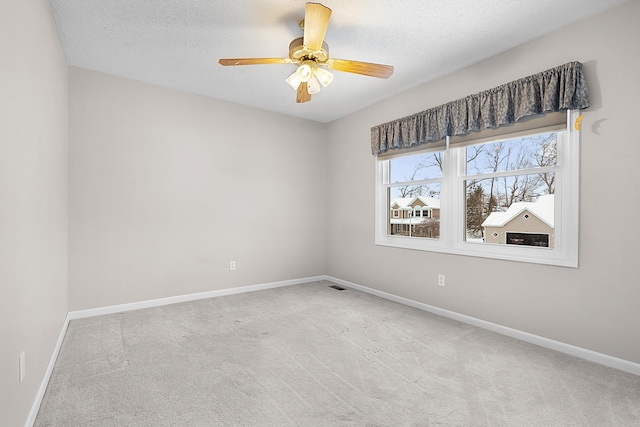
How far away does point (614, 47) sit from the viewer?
227cm

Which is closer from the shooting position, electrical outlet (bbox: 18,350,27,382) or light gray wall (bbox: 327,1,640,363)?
electrical outlet (bbox: 18,350,27,382)

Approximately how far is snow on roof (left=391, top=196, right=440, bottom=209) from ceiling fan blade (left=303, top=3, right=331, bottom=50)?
2200mm

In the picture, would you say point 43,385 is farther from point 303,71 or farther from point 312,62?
point 312,62

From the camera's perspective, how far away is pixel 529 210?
283 cm

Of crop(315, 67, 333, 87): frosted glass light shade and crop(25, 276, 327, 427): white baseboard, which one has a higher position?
crop(315, 67, 333, 87): frosted glass light shade

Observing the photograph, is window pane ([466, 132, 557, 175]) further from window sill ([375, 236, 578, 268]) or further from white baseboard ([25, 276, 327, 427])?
white baseboard ([25, 276, 327, 427])

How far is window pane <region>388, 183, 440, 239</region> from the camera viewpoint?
367cm

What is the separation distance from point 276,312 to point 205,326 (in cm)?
76

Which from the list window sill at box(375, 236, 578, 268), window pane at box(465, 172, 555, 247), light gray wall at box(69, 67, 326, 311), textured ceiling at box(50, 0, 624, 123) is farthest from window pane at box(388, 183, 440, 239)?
light gray wall at box(69, 67, 326, 311)

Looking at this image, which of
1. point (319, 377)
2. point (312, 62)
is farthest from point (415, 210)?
point (319, 377)

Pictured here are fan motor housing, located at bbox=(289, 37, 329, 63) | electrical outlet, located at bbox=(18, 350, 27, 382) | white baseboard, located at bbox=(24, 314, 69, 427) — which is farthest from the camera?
fan motor housing, located at bbox=(289, 37, 329, 63)

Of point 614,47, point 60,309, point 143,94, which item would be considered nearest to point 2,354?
point 60,309

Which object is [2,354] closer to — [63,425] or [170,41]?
[63,425]

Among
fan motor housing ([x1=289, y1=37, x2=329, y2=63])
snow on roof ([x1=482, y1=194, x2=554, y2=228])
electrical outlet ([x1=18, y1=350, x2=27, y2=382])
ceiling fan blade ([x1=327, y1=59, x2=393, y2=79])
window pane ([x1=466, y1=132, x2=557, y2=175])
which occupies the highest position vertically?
fan motor housing ([x1=289, y1=37, x2=329, y2=63])
